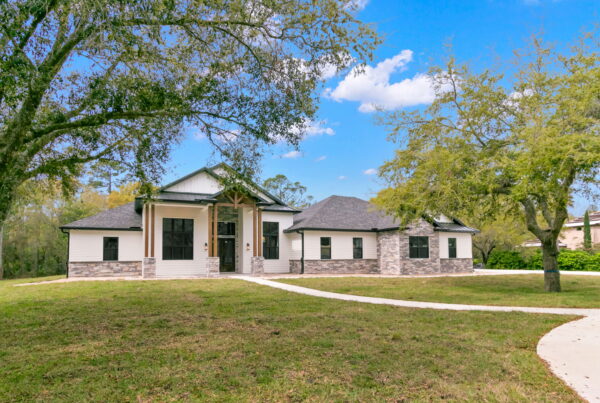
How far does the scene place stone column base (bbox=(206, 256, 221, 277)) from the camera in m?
20.0

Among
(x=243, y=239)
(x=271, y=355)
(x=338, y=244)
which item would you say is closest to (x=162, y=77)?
(x=271, y=355)

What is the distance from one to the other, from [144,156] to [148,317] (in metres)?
3.50

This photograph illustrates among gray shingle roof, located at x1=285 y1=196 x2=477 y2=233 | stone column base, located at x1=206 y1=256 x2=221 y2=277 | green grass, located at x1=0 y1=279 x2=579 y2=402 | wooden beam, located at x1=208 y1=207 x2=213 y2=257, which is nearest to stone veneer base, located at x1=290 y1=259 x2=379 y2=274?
gray shingle roof, located at x1=285 y1=196 x2=477 y2=233

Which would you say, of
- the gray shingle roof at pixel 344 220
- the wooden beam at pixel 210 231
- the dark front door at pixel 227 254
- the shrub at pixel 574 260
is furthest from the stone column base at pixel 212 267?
the shrub at pixel 574 260

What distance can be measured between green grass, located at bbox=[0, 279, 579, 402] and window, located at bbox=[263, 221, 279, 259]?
1413 cm

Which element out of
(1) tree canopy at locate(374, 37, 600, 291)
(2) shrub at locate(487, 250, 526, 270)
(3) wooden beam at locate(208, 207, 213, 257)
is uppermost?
(1) tree canopy at locate(374, 37, 600, 291)

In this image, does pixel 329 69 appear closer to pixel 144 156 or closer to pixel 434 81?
pixel 144 156

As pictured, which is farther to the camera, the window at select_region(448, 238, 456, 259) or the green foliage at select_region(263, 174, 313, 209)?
the green foliage at select_region(263, 174, 313, 209)

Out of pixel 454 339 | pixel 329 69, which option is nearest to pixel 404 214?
pixel 329 69

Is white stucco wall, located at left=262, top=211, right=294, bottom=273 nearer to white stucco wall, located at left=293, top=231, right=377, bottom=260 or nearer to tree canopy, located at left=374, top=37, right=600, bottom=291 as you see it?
white stucco wall, located at left=293, top=231, right=377, bottom=260

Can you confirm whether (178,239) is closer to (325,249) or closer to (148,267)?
(148,267)

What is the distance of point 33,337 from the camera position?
6586mm

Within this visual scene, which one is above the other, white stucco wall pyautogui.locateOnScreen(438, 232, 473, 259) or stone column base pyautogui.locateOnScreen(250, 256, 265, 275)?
white stucco wall pyautogui.locateOnScreen(438, 232, 473, 259)

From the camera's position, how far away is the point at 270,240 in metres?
23.9
